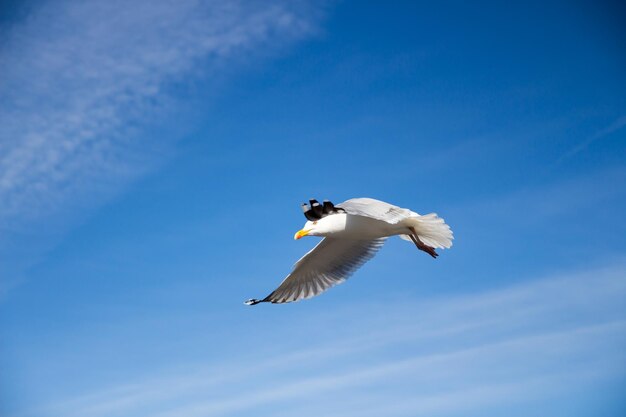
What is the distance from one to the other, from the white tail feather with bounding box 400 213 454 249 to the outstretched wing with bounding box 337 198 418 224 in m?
0.45

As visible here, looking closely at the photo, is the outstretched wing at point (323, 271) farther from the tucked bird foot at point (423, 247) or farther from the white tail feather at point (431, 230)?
the tucked bird foot at point (423, 247)

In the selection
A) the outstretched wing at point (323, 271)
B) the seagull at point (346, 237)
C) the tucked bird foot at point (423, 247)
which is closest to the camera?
the seagull at point (346, 237)

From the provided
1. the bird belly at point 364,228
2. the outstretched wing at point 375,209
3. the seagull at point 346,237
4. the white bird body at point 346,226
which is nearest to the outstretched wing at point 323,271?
the seagull at point 346,237

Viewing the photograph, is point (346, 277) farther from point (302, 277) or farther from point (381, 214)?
point (381, 214)

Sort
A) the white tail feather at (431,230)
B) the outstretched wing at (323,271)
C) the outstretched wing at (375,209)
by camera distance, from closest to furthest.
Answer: the outstretched wing at (375,209) → the white tail feather at (431,230) → the outstretched wing at (323,271)

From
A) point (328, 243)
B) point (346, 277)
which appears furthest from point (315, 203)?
point (346, 277)

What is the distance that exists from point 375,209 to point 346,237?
192cm

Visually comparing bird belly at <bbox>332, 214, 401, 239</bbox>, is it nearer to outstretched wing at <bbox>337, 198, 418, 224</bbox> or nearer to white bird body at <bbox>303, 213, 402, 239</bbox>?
white bird body at <bbox>303, 213, 402, 239</bbox>

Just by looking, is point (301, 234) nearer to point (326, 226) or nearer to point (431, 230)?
point (326, 226)

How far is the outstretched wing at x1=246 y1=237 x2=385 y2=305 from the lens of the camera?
10.9 meters

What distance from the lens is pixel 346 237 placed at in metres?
10.2

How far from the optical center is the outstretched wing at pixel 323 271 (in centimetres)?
1093

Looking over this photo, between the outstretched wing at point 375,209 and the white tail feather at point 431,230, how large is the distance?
445mm

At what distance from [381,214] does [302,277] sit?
3.17 meters
